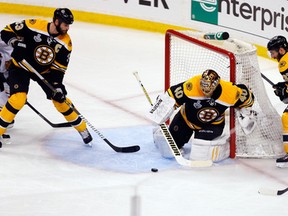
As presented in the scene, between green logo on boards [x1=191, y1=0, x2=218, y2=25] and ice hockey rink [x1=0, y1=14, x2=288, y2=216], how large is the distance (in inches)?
47.1

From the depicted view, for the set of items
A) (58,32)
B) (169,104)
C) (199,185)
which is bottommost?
(199,185)

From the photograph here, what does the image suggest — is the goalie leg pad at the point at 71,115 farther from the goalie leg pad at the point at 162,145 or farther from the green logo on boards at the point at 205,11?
the green logo on boards at the point at 205,11

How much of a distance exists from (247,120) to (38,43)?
1.31 metres

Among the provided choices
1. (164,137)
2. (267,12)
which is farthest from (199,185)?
(267,12)

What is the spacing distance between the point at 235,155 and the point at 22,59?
1394mm

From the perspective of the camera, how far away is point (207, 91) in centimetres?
461

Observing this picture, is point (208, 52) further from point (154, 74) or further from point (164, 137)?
point (154, 74)

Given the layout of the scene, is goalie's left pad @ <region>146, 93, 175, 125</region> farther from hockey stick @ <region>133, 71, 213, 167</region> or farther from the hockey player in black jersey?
the hockey player in black jersey

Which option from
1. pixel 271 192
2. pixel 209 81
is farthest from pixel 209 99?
pixel 271 192

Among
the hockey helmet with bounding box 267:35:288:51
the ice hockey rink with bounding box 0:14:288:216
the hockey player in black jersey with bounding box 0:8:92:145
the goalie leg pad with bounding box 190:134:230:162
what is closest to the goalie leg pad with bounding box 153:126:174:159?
the ice hockey rink with bounding box 0:14:288:216

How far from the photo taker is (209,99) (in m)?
4.72

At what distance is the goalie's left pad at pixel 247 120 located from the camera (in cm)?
474

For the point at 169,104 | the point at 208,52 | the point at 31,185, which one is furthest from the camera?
the point at 208,52

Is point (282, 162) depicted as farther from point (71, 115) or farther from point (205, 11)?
point (205, 11)
